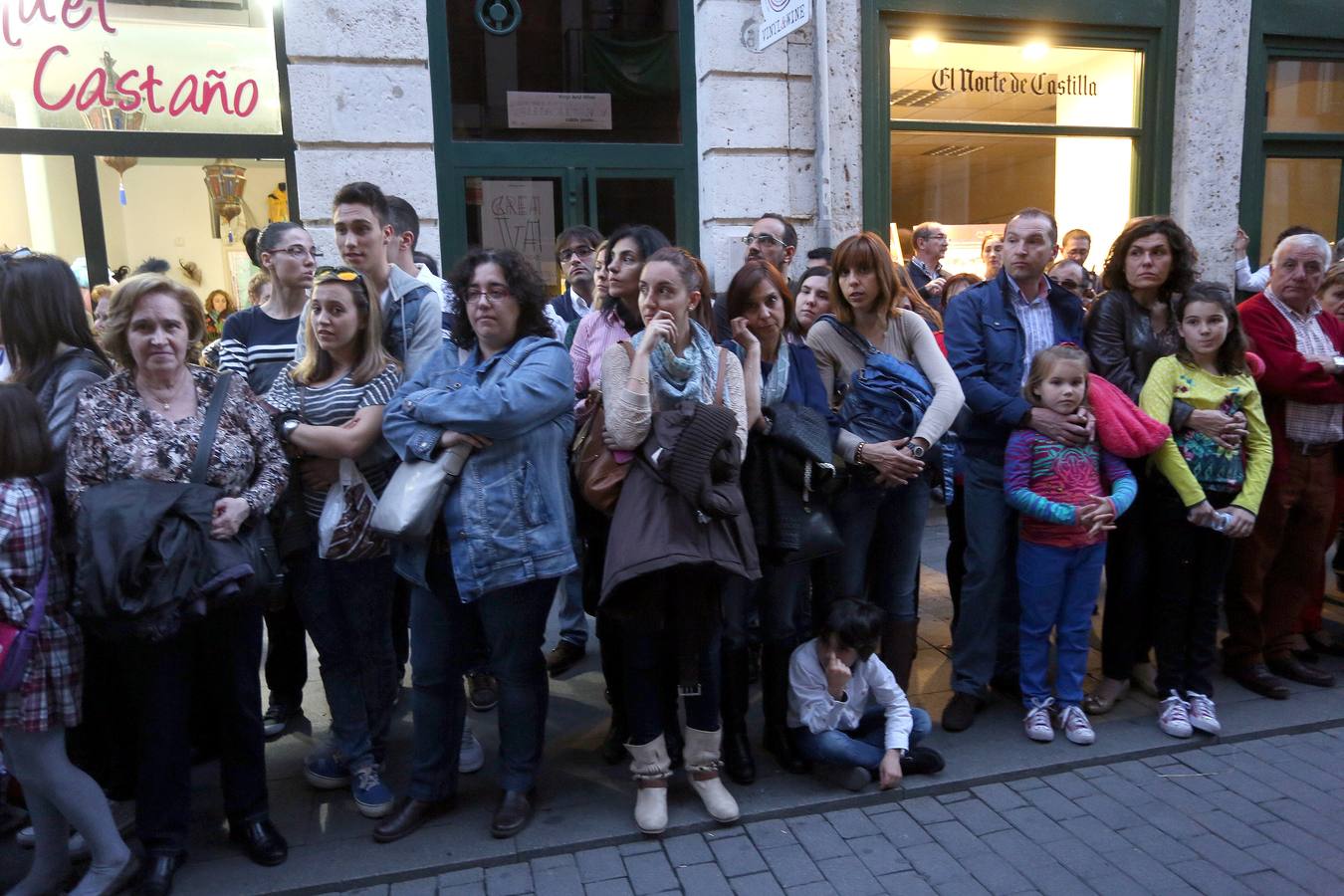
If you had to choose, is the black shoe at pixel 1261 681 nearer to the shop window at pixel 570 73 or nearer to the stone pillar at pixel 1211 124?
the stone pillar at pixel 1211 124

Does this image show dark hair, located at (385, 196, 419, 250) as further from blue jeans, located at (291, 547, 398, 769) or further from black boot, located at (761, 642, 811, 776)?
black boot, located at (761, 642, 811, 776)

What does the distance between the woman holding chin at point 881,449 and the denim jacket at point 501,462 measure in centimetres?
120

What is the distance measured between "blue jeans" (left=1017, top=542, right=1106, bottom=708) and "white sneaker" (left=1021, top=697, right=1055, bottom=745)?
0.03 metres

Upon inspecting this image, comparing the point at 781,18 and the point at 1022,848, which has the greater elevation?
the point at 781,18

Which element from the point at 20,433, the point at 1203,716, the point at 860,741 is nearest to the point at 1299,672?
the point at 1203,716

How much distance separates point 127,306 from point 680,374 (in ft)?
5.90

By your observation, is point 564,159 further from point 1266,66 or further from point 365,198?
point 1266,66

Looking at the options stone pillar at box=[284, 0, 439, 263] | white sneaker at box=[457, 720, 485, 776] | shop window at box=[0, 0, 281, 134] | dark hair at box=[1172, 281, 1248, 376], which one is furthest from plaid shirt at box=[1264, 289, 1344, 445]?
shop window at box=[0, 0, 281, 134]

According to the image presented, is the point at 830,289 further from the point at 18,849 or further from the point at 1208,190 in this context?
the point at 1208,190

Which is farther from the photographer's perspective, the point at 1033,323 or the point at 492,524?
the point at 1033,323

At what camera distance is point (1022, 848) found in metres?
3.25

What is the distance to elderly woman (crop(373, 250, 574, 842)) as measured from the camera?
125 inches

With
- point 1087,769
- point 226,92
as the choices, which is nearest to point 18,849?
point 1087,769

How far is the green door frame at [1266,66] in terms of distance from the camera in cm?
832
